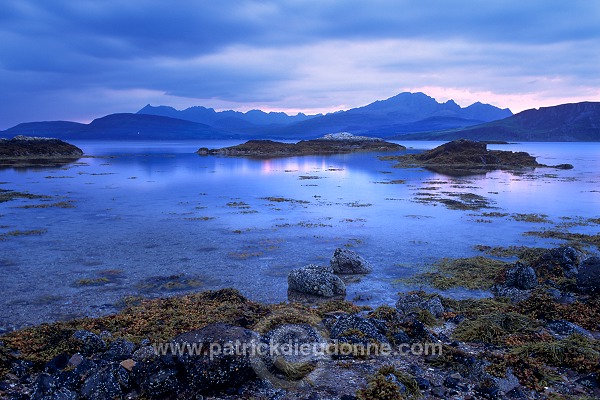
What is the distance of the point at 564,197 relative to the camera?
39219 millimetres

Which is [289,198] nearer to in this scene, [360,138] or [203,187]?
[203,187]

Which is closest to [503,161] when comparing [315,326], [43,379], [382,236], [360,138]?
[382,236]

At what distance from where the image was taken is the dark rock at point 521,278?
14781 millimetres

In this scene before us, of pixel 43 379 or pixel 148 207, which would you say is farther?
pixel 148 207

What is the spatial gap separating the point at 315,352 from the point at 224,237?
13961mm

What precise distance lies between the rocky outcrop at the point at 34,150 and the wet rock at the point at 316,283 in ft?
343

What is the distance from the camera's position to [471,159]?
3339 inches

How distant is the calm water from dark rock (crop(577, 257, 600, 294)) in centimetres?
362

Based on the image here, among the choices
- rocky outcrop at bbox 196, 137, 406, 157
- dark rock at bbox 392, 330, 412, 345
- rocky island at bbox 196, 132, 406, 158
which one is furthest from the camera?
rocky island at bbox 196, 132, 406, 158

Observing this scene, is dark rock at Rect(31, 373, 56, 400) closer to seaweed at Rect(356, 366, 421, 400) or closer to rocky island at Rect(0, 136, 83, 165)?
seaweed at Rect(356, 366, 421, 400)

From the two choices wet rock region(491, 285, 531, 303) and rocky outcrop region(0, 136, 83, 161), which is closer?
wet rock region(491, 285, 531, 303)

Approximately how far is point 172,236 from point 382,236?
11426 millimetres

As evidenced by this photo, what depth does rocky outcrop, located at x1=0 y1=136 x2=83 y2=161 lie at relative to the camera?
336 feet

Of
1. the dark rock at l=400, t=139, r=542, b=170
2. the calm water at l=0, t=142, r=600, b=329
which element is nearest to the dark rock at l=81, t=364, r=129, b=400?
the calm water at l=0, t=142, r=600, b=329
